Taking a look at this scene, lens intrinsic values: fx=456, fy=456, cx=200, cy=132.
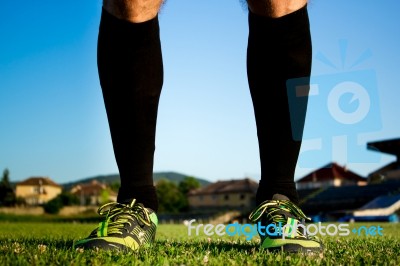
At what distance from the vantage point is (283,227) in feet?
4.35

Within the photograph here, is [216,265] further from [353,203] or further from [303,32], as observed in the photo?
[353,203]

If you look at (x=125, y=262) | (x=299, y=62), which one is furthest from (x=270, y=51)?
(x=125, y=262)

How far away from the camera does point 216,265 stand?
104 centimetres

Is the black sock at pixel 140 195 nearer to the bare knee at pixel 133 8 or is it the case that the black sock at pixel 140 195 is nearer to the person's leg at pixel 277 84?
the person's leg at pixel 277 84

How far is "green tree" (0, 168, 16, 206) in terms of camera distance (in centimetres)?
5522

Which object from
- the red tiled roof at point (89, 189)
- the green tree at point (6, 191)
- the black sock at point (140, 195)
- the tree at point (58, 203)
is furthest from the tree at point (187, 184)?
the black sock at point (140, 195)

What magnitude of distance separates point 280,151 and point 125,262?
2.06 feet

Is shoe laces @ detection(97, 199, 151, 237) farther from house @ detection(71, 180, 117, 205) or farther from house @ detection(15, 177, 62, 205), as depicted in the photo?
house @ detection(15, 177, 62, 205)

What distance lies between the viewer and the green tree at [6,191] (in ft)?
181

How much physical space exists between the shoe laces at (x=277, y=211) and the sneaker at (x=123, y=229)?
→ 1.08 feet

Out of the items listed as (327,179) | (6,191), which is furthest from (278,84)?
(6,191)

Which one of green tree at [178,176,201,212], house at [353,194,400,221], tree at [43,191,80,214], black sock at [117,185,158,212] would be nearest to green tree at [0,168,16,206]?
tree at [43,191,80,214]

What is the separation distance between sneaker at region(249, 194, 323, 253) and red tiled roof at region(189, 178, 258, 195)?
50372 mm

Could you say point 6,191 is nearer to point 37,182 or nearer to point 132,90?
point 37,182
